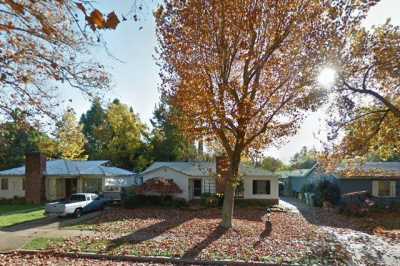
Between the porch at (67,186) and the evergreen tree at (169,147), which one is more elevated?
the evergreen tree at (169,147)

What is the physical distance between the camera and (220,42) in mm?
16328

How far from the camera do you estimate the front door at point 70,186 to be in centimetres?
3688

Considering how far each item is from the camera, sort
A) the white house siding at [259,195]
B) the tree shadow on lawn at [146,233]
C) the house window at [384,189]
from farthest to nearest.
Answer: the white house siding at [259,195]
the house window at [384,189]
the tree shadow on lawn at [146,233]

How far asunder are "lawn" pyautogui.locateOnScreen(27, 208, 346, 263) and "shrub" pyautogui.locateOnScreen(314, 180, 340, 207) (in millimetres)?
10757

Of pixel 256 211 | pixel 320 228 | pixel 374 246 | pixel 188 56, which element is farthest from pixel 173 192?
pixel 374 246

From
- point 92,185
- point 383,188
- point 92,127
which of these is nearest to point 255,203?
point 383,188

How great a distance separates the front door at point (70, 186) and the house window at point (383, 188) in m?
29.6

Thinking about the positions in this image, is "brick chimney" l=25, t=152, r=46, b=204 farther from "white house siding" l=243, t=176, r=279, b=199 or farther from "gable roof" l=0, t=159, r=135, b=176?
"white house siding" l=243, t=176, r=279, b=199

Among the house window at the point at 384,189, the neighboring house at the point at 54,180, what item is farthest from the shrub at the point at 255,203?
the neighboring house at the point at 54,180

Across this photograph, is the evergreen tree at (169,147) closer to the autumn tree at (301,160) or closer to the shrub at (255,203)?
the shrub at (255,203)

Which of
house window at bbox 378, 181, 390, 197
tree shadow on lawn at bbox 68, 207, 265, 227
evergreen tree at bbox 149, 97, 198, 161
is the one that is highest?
evergreen tree at bbox 149, 97, 198, 161

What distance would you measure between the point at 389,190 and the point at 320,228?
15.4 meters

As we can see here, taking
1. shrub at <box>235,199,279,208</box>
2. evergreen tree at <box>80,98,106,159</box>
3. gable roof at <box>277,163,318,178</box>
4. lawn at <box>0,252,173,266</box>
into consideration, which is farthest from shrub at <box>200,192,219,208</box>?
evergreen tree at <box>80,98,106,159</box>

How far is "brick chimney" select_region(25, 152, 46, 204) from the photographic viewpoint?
109 ft
